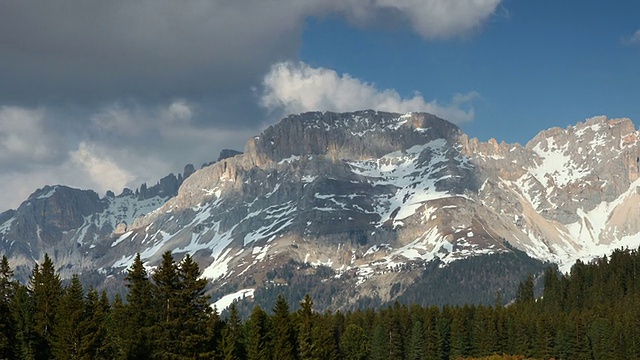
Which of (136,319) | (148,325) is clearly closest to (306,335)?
(136,319)

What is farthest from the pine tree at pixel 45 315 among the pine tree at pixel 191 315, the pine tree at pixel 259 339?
the pine tree at pixel 259 339

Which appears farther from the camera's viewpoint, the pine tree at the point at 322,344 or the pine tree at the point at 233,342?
the pine tree at the point at 322,344

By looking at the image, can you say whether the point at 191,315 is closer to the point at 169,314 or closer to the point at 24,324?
the point at 169,314

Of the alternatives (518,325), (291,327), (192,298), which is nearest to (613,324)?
(518,325)

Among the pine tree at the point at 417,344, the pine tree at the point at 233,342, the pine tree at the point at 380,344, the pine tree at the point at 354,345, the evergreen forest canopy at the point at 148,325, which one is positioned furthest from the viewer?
the pine tree at the point at 417,344

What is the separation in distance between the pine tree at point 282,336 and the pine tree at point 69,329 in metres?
31.4

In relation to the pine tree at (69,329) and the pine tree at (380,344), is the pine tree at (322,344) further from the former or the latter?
the pine tree at (380,344)

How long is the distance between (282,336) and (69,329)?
34.7m

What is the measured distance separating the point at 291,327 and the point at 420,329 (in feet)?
242

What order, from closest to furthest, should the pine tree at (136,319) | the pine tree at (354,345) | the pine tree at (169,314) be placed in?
the pine tree at (169,314) < the pine tree at (136,319) < the pine tree at (354,345)

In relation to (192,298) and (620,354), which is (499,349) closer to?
(620,354)

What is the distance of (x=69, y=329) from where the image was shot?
93.7 metres

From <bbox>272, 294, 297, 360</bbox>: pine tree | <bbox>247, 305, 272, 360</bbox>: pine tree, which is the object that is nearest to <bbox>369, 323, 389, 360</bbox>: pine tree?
<bbox>272, 294, 297, 360</bbox>: pine tree

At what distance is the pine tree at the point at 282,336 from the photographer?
12062cm
